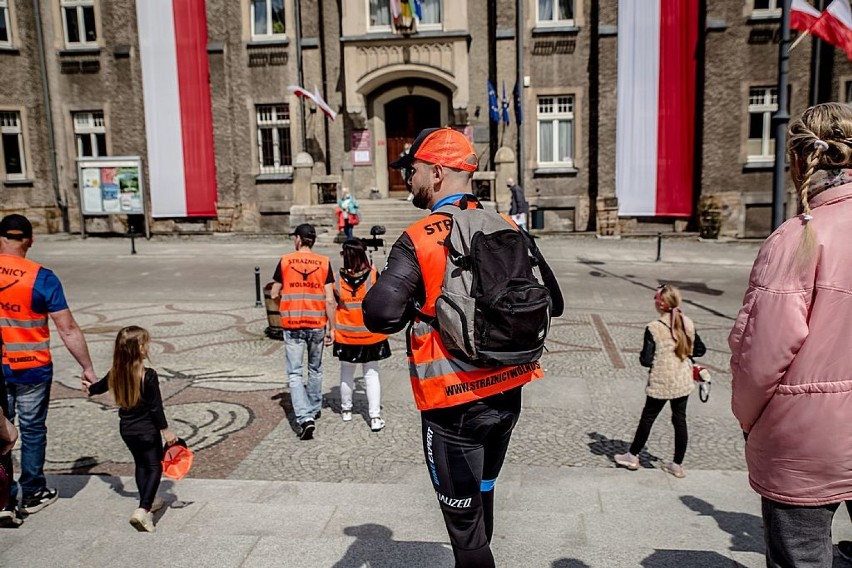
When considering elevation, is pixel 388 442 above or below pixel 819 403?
below

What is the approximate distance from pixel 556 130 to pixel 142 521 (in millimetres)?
20778

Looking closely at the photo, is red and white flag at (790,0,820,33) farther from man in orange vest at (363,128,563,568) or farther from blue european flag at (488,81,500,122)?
blue european flag at (488,81,500,122)

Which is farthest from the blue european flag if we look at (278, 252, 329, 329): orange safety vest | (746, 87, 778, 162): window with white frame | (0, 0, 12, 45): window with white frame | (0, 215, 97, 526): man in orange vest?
(0, 215, 97, 526): man in orange vest

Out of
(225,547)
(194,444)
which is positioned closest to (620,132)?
(194,444)

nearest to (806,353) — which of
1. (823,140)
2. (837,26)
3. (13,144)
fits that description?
(823,140)

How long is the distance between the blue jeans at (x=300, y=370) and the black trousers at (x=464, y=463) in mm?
3657

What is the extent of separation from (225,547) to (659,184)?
67.8 feet

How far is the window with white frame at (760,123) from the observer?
21672 millimetres

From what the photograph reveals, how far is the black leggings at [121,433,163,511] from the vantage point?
441cm

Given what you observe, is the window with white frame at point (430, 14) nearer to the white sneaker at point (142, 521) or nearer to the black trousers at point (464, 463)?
the white sneaker at point (142, 521)

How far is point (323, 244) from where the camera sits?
20.6m

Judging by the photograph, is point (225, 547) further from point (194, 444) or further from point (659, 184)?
point (659, 184)

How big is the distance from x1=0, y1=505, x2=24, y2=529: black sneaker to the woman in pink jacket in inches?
163

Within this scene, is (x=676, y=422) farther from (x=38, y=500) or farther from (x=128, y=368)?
(x=38, y=500)
